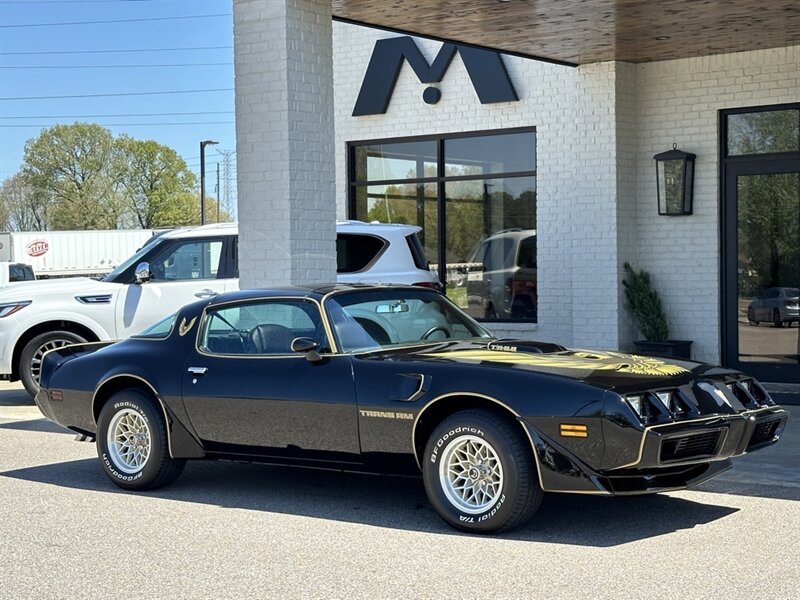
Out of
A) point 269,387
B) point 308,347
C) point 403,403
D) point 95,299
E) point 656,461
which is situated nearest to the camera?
point 656,461

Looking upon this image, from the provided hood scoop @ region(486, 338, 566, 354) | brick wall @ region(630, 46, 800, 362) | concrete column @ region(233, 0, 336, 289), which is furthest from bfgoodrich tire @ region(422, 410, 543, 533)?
brick wall @ region(630, 46, 800, 362)

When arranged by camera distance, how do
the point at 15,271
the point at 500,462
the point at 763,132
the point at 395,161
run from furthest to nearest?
the point at 15,271, the point at 395,161, the point at 763,132, the point at 500,462

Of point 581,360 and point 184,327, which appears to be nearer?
point 581,360

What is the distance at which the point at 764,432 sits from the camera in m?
7.27

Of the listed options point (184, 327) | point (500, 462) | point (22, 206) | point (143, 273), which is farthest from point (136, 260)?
point (22, 206)

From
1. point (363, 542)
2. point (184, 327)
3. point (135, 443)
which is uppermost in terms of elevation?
point (184, 327)

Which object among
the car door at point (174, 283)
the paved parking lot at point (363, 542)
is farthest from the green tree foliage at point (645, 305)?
the paved parking lot at point (363, 542)

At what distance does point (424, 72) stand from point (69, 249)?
3692cm

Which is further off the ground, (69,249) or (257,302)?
(69,249)

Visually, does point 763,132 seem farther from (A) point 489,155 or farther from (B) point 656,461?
(B) point 656,461

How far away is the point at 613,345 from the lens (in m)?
14.0

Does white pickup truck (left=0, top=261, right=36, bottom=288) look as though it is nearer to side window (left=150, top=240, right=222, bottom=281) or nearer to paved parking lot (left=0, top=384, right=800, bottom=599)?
side window (left=150, top=240, right=222, bottom=281)

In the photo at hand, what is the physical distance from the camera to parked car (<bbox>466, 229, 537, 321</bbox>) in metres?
15.3

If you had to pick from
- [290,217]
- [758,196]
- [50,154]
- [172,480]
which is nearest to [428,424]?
[172,480]
